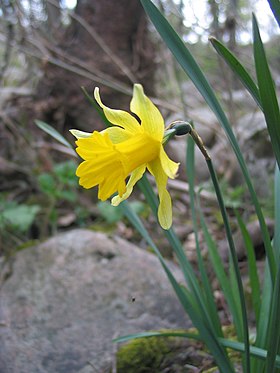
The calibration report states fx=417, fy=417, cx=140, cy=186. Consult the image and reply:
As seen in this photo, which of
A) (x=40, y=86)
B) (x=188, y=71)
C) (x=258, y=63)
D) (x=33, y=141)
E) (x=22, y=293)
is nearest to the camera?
(x=258, y=63)

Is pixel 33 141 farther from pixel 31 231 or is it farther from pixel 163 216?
pixel 163 216

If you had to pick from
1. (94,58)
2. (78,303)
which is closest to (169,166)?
(78,303)

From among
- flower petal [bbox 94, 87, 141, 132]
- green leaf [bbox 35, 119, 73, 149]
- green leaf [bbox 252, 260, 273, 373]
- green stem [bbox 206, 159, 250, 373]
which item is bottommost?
green leaf [bbox 252, 260, 273, 373]

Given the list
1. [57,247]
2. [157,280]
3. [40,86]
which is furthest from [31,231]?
[40,86]

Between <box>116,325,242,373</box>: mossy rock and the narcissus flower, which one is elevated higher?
the narcissus flower

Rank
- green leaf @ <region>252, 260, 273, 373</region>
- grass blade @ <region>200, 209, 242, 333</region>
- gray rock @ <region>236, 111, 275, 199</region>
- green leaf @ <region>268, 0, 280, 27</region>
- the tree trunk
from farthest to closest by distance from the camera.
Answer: the tree trunk < gray rock @ <region>236, 111, 275, 199</region> < grass blade @ <region>200, 209, 242, 333</region> < green leaf @ <region>252, 260, 273, 373</region> < green leaf @ <region>268, 0, 280, 27</region>

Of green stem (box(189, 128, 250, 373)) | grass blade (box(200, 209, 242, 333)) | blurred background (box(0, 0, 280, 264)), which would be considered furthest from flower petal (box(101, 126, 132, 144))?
Answer: blurred background (box(0, 0, 280, 264))

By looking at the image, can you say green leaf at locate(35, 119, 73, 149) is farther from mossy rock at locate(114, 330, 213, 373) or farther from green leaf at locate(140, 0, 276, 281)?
mossy rock at locate(114, 330, 213, 373)
